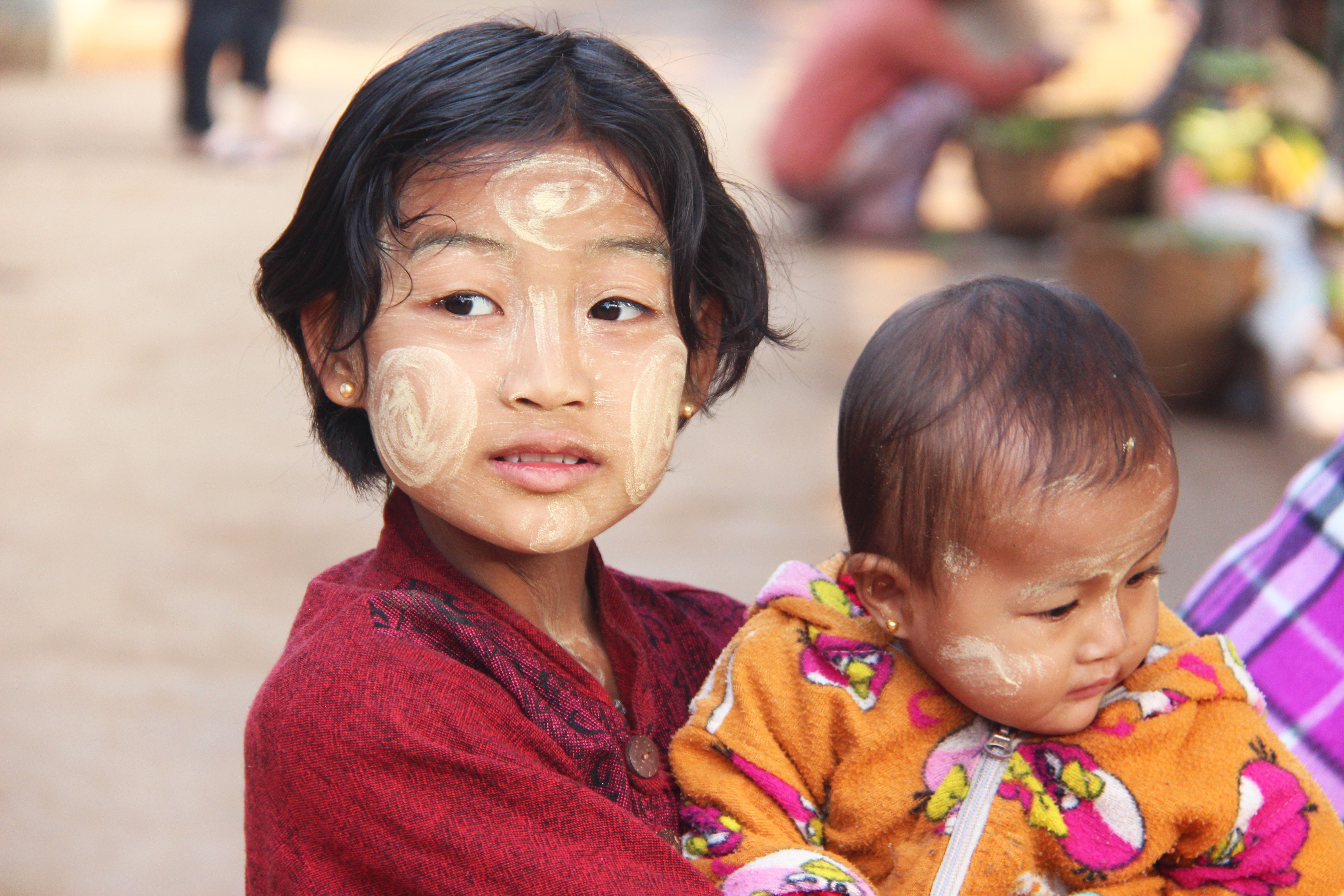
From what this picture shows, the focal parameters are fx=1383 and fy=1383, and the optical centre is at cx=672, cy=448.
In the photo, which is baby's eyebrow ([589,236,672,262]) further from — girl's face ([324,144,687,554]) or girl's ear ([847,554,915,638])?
girl's ear ([847,554,915,638])

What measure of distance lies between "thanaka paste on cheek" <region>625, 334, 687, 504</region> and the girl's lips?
0.06 m

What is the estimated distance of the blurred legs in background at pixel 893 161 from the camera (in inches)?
306

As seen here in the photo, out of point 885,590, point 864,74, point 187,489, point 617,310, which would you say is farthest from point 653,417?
point 864,74

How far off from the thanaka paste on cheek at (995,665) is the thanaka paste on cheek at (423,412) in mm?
Result: 572

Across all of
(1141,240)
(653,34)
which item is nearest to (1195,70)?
(1141,240)

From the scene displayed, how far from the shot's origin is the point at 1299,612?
6.18ft

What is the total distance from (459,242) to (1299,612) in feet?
4.10

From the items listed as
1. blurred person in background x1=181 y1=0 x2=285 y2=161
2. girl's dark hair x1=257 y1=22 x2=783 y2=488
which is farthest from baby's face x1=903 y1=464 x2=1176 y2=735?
blurred person in background x1=181 y1=0 x2=285 y2=161

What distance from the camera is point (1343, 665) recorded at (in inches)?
71.1

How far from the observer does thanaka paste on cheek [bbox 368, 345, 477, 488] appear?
55.1 inches

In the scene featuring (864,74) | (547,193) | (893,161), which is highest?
(547,193)

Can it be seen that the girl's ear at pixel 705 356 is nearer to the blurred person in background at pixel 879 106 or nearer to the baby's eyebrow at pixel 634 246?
the baby's eyebrow at pixel 634 246

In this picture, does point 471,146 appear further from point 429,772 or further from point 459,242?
point 429,772

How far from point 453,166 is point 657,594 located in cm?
67
